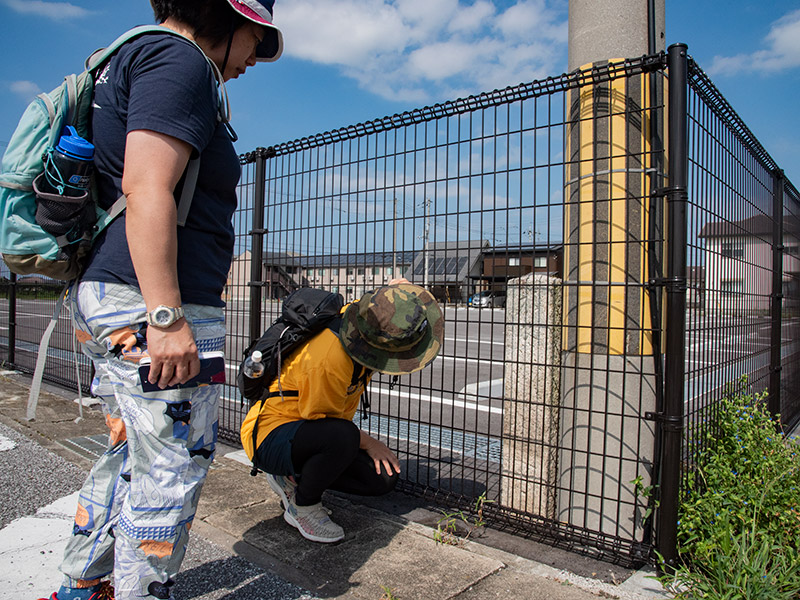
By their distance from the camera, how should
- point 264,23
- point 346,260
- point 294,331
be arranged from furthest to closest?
point 346,260, point 294,331, point 264,23

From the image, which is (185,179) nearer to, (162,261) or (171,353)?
(162,261)

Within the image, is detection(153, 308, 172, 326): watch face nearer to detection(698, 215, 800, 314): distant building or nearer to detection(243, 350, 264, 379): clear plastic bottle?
detection(243, 350, 264, 379): clear plastic bottle

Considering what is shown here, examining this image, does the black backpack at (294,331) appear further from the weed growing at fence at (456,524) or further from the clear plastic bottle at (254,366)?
the weed growing at fence at (456,524)

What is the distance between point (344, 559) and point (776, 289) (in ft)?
14.9

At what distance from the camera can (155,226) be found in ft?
4.62

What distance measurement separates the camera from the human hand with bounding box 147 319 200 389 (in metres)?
1.44

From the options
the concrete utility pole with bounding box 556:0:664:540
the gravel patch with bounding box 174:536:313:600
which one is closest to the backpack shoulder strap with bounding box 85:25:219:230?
the gravel patch with bounding box 174:536:313:600

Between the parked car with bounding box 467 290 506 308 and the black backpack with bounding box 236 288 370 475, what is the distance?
74 centimetres

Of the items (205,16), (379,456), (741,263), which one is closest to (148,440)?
(205,16)

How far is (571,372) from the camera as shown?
2.66m

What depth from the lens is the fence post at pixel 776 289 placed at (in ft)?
15.7

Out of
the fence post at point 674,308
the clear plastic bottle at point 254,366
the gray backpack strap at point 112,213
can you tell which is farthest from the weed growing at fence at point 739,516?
the gray backpack strap at point 112,213

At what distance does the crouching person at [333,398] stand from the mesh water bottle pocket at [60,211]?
116 cm

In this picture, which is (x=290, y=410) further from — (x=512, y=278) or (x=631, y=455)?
(x=631, y=455)
